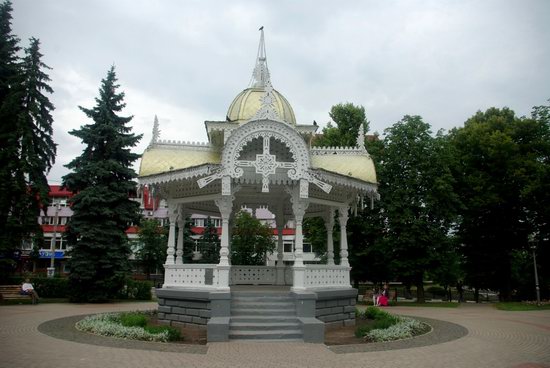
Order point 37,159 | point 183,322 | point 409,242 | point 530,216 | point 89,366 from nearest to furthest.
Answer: point 89,366 < point 183,322 < point 37,159 < point 409,242 < point 530,216

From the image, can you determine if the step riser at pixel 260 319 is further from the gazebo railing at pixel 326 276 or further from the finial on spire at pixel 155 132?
the finial on spire at pixel 155 132

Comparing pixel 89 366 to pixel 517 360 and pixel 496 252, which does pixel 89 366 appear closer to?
pixel 517 360

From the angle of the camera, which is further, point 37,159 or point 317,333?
point 37,159

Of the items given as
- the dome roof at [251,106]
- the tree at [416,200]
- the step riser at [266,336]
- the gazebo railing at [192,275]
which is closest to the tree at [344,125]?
the tree at [416,200]

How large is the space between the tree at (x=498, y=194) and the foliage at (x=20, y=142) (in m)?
25.2

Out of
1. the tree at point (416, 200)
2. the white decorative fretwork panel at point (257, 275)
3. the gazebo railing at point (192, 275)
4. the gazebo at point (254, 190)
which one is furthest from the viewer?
the tree at point (416, 200)

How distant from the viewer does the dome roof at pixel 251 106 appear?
16.8m

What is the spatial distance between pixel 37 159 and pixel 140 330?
1683 centimetres

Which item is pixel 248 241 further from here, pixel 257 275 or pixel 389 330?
pixel 389 330

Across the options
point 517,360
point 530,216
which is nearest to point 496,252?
point 530,216

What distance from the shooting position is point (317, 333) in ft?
36.7

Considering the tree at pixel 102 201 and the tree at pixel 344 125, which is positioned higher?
the tree at pixel 344 125

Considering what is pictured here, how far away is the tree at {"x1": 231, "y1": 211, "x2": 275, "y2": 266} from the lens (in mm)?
41031

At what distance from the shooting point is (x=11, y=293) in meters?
23.0
